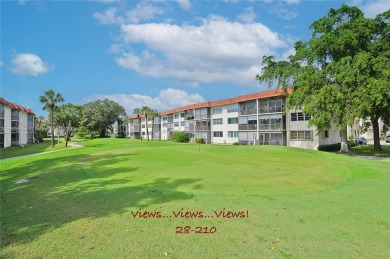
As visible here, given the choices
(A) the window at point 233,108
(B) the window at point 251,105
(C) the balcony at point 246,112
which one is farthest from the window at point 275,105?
(A) the window at point 233,108

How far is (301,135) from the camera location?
143 feet

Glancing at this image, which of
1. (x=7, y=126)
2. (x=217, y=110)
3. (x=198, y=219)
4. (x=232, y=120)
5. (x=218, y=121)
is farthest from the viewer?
(x=217, y=110)

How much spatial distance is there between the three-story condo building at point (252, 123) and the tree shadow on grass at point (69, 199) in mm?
32302

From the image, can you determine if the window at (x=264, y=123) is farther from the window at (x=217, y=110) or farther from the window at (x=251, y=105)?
the window at (x=217, y=110)

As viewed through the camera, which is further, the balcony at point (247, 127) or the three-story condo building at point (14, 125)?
the three-story condo building at point (14, 125)

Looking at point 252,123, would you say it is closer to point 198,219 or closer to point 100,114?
point 198,219

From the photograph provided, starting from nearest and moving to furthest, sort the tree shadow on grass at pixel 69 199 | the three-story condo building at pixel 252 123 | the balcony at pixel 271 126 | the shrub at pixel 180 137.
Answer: the tree shadow on grass at pixel 69 199, the three-story condo building at pixel 252 123, the balcony at pixel 271 126, the shrub at pixel 180 137

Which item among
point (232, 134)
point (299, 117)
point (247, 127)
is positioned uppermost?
point (299, 117)

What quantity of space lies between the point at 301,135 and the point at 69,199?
133ft

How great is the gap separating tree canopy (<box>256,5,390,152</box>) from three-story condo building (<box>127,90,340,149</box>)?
5.74m

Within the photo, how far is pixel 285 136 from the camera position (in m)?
46.2

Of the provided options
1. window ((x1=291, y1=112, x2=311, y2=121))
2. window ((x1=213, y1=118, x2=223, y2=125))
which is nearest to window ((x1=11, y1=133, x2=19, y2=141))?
window ((x1=213, y1=118, x2=223, y2=125))

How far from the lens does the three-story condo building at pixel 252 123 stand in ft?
144

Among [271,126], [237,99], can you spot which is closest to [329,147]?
[271,126]
